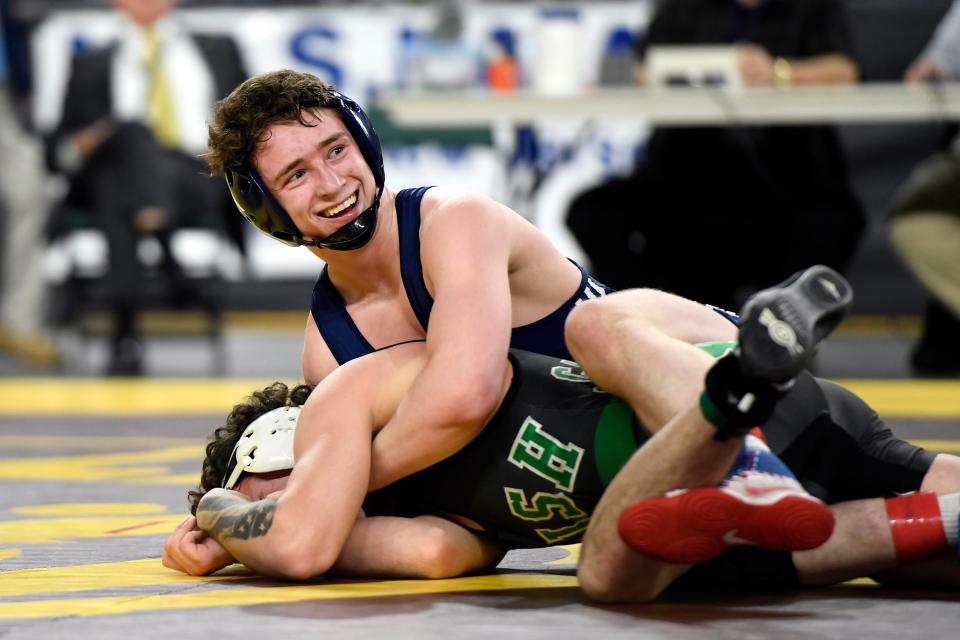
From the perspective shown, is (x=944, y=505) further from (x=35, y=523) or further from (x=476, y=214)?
(x=35, y=523)

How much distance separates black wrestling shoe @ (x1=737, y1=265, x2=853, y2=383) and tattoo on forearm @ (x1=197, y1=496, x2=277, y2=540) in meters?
0.86

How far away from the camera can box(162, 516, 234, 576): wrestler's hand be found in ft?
8.52

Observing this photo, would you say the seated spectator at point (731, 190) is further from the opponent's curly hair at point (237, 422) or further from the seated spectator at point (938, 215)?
the opponent's curly hair at point (237, 422)

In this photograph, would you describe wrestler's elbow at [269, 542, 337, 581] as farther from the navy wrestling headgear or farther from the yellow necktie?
the yellow necktie

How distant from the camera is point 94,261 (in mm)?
10562

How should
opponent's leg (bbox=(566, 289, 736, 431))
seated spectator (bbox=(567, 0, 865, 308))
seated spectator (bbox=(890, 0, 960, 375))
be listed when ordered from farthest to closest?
seated spectator (bbox=(890, 0, 960, 375)) → seated spectator (bbox=(567, 0, 865, 308)) → opponent's leg (bbox=(566, 289, 736, 431))

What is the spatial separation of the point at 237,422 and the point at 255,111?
0.55m

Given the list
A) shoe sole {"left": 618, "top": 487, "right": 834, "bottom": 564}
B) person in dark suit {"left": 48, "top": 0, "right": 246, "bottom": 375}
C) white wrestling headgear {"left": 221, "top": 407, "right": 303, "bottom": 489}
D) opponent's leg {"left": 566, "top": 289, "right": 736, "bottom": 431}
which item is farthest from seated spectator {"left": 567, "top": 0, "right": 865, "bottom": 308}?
shoe sole {"left": 618, "top": 487, "right": 834, "bottom": 564}

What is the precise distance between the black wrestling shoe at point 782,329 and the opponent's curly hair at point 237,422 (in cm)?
99

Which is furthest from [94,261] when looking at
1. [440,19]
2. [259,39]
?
[440,19]

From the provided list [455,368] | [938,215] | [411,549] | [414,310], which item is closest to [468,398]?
[455,368]

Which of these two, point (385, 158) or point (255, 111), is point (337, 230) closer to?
point (255, 111)

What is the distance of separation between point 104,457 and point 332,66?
20.8 feet

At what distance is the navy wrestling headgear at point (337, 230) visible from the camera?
2.75 metres
